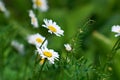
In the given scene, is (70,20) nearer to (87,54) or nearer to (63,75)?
(87,54)

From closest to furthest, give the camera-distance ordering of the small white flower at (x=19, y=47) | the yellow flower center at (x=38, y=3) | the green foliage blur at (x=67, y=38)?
1. the green foliage blur at (x=67, y=38)
2. the yellow flower center at (x=38, y=3)
3. the small white flower at (x=19, y=47)

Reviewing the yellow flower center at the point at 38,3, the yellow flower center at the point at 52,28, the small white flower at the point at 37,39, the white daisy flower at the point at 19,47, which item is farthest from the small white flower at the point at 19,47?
the yellow flower center at the point at 52,28

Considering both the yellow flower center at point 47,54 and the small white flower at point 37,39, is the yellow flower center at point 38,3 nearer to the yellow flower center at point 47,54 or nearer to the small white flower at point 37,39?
the small white flower at point 37,39

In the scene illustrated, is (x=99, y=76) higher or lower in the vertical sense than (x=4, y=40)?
lower

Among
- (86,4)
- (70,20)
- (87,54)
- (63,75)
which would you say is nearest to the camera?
(63,75)

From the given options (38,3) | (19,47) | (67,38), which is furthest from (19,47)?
(67,38)

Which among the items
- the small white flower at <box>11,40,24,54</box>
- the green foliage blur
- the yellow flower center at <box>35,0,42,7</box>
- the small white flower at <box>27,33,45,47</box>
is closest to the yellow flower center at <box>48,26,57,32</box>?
the green foliage blur

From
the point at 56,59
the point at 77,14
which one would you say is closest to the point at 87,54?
the point at 77,14

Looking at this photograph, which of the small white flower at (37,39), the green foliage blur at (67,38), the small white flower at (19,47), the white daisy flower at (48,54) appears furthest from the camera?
the small white flower at (19,47)
